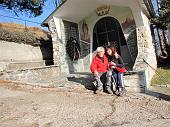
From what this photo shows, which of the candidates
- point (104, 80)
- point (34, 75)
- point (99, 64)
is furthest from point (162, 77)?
point (34, 75)

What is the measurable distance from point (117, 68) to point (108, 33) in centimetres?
643

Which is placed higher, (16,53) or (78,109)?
(16,53)

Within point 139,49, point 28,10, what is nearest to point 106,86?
point 139,49

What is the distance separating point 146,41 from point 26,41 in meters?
6.54

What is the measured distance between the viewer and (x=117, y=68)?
974 centimetres

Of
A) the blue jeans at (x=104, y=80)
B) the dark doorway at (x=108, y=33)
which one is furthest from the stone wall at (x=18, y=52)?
the blue jeans at (x=104, y=80)

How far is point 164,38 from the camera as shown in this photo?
2108 cm

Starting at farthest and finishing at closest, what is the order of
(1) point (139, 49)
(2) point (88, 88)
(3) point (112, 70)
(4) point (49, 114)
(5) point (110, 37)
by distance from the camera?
(5) point (110, 37)
(1) point (139, 49)
(2) point (88, 88)
(3) point (112, 70)
(4) point (49, 114)

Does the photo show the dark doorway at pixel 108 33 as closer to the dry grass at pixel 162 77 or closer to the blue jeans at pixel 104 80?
the dry grass at pixel 162 77

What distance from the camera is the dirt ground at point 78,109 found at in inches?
267

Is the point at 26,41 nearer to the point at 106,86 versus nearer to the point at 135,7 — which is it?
the point at 135,7

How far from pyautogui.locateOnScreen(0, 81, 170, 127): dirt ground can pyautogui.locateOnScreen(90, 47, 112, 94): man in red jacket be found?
37 centimetres

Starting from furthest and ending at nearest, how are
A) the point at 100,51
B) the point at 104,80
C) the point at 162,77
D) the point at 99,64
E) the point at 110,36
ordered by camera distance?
the point at 110,36 < the point at 162,77 < the point at 104,80 < the point at 99,64 < the point at 100,51

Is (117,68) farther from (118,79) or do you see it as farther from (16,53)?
(16,53)
